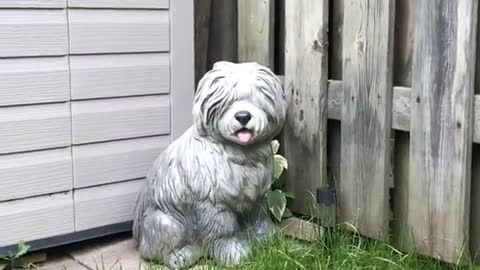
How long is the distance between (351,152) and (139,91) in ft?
3.26

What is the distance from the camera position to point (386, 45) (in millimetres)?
2473

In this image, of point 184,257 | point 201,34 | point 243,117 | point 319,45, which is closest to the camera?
point 243,117

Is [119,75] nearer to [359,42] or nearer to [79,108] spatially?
[79,108]

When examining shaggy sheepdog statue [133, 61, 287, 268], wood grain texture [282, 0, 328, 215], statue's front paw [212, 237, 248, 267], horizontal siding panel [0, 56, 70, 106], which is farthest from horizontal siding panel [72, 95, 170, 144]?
statue's front paw [212, 237, 248, 267]

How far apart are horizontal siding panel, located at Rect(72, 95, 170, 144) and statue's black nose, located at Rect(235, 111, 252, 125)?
786 mm

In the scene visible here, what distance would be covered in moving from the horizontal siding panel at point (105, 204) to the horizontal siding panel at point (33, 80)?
44cm

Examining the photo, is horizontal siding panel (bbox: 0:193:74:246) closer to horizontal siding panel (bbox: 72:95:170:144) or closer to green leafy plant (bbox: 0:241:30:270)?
green leafy plant (bbox: 0:241:30:270)

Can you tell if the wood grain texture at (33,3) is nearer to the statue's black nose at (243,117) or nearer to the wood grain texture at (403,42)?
the statue's black nose at (243,117)

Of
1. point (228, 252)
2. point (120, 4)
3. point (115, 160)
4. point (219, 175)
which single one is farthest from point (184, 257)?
point (120, 4)

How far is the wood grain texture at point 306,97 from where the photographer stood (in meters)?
2.77

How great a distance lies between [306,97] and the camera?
2846 millimetres

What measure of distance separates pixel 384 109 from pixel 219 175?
69cm

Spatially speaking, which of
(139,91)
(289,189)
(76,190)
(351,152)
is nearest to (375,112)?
(351,152)

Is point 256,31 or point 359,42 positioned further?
point 256,31
